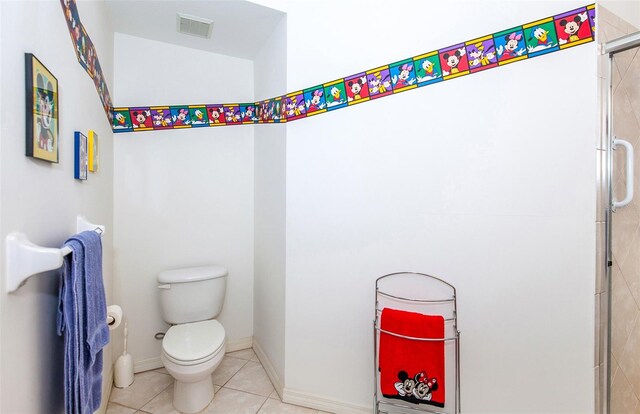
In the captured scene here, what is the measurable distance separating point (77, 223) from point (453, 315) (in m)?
1.76

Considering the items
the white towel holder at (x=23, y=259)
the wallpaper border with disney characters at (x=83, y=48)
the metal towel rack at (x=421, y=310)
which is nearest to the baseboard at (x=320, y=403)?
the metal towel rack at (x=421, y=310)

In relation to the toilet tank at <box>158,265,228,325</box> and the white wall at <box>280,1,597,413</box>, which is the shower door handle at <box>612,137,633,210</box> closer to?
the white wall at <box>280,1,597,413</box>

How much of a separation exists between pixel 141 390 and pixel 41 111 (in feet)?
6.37

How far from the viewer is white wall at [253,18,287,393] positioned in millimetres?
1985

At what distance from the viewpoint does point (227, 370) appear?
2279mm

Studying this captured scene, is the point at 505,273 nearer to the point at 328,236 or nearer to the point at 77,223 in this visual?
the point at 328,236

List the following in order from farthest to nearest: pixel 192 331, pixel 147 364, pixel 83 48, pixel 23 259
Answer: pixel 147 364 → pixel 192 331 → pixel 83 48 → pixel 23 259

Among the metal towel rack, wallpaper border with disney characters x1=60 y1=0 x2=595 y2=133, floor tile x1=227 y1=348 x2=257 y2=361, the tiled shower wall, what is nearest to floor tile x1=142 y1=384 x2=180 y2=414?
floor tile x1=227 y1=348 x2=257 y2=361

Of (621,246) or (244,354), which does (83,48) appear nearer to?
(244,354)

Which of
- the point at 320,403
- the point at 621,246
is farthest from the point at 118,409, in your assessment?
the point at 621,246

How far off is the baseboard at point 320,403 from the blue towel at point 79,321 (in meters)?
1.17

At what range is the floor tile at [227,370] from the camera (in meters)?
2.16

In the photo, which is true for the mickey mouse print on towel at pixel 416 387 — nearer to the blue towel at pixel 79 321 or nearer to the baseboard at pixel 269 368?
the baseboard at pixel 269 368

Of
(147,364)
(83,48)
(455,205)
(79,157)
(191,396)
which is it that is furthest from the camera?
(147,364)
